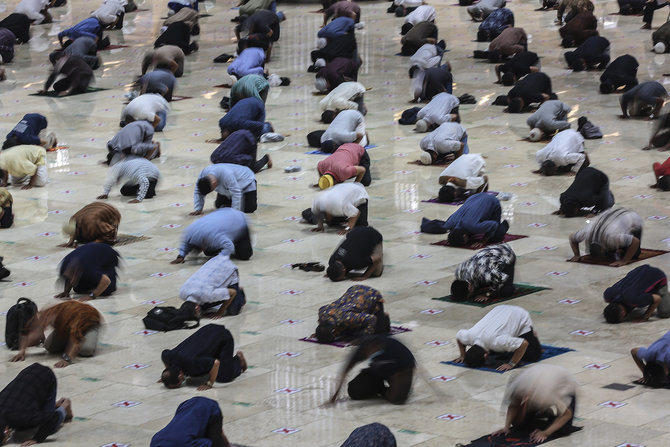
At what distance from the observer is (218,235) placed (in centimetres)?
1307

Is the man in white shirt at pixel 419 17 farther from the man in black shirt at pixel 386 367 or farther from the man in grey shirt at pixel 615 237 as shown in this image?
the man in black shirt at pixel 386 367

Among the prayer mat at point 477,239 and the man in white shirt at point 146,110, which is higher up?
the prayer mat at point 477,239

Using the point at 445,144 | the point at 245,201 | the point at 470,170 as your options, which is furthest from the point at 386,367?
the point at 445,144

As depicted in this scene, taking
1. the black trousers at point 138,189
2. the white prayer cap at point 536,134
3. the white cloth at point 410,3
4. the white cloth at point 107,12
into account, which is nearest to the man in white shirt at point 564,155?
the white prayer cap at point 536,134

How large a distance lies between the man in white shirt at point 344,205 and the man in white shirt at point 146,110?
213 inches

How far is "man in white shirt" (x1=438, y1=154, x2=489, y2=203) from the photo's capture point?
15430mm

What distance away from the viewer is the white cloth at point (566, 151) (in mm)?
16359

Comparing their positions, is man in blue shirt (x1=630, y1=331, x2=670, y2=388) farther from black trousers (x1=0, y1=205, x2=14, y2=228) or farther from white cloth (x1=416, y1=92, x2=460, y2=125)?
white cloth (x1=416, y1=92, x2=460, y2=125)

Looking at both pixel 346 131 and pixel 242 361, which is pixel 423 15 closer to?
pixel 346 131

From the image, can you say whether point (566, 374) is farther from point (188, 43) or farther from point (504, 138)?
point (188, 43)

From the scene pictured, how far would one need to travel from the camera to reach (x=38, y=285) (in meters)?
12.9

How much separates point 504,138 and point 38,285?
7960 millimetres

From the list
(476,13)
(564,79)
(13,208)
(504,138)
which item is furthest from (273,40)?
(13,208)

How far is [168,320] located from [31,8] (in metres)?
19.4
